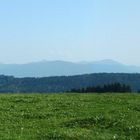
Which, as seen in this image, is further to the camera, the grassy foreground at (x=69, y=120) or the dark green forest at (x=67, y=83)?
the dark green forest at (x=67, y=83)

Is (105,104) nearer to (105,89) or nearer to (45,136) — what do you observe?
(45,136)

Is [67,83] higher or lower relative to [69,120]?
higher

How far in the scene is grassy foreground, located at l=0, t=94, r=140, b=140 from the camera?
23.5 m

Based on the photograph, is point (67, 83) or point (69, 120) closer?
point (69, 120)

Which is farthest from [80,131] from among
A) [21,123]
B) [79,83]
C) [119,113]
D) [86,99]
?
[79,83]

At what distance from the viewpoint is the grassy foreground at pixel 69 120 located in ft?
77.1

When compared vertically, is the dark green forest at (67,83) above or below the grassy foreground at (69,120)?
above

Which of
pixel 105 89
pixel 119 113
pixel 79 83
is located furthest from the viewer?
pixel 79 83

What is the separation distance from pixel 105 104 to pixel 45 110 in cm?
543

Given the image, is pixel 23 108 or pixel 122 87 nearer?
pixel 23 108

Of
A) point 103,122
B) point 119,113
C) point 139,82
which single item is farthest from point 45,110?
point 139,82

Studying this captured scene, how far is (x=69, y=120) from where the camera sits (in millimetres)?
27547

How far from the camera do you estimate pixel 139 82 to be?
17000 centimetres

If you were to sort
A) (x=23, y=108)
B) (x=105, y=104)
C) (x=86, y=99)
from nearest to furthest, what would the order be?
(x=23, y=108)
(x=105, y=104)
(x=86, y=99)
